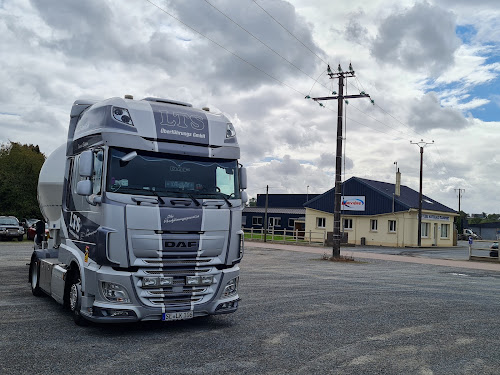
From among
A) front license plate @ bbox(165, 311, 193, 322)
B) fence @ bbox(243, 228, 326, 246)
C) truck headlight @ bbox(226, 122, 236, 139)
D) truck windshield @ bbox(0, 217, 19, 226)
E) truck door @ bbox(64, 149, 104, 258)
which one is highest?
truck headlight @ bbox(226, 122, 236, 139)

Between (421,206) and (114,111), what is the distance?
4155 centimetres

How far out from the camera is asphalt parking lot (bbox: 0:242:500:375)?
21.4ft

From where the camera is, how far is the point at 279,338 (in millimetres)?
8070

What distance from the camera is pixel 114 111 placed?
26.7 ft

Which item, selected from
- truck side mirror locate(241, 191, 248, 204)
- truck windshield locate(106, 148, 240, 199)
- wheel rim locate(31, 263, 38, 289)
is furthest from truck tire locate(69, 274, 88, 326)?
truck side mirror locate(241, 191, 248, 204)

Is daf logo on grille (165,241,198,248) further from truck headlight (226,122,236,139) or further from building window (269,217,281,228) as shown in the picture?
building window (269,217,281,228)

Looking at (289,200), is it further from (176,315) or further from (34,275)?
(176,315)

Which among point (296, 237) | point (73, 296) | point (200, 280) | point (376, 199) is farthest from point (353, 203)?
point (73, 296)

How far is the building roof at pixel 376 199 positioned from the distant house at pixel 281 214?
10.1m

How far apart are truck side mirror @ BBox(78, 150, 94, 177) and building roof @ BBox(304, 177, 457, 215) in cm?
4084

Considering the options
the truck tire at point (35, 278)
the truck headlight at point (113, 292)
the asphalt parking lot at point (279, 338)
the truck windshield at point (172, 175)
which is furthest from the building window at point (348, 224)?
the truck headlight at point (113, 292)

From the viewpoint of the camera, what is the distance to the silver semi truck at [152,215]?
7.57 m

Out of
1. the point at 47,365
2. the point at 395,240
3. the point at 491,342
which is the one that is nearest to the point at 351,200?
the point at 395,240

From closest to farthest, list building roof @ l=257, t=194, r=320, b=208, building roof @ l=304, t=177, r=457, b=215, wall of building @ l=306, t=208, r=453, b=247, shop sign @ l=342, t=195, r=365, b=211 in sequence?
wall of building @ l=306, t=208, r=453, b=247
building roof @ l=304, t=177, r=457, b=215
shop sign @ l=342, t=195, r=365, b=211
building roof @ l=257, t=194, r=320, b=208
